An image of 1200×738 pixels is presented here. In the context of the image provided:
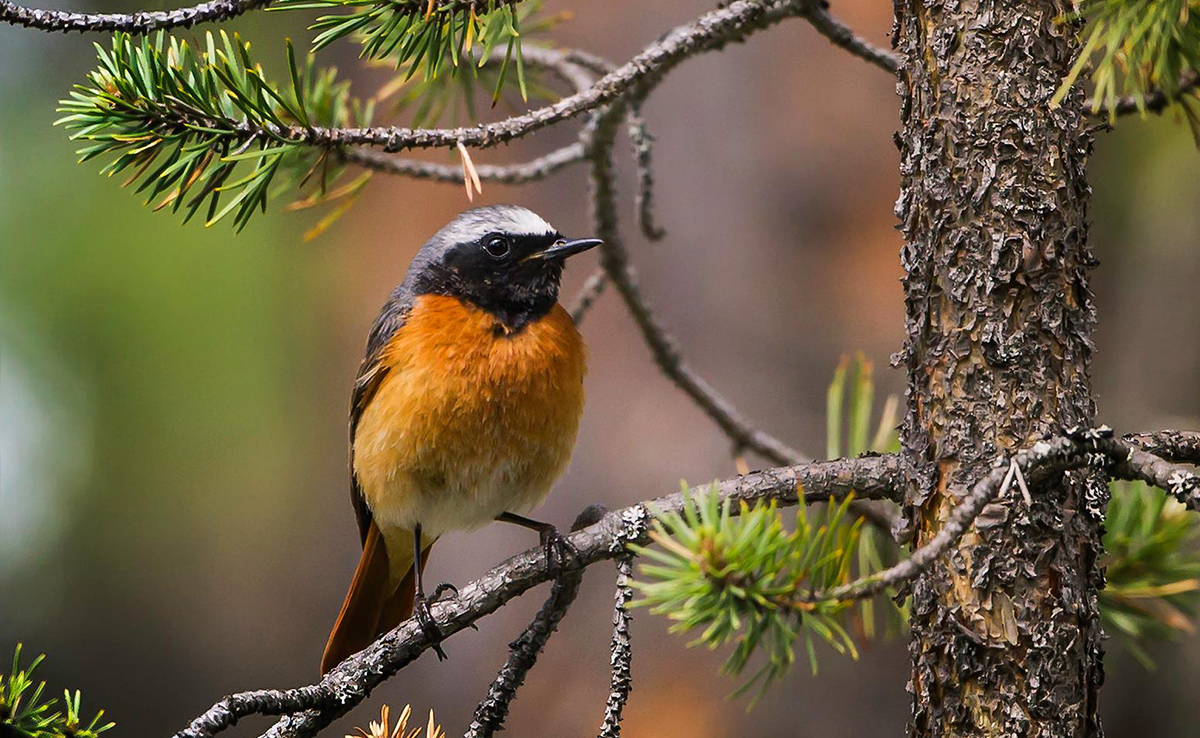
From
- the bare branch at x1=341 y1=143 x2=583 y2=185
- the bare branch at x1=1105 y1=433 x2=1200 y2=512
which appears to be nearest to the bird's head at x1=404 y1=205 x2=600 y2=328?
the bare branch at x1=341 y1=143 x2=583 y2=185

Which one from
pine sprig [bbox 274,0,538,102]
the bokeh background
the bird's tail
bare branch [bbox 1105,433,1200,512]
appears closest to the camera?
bare branch [bbox 1105,433,1200,512]

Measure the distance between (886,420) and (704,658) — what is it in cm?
185

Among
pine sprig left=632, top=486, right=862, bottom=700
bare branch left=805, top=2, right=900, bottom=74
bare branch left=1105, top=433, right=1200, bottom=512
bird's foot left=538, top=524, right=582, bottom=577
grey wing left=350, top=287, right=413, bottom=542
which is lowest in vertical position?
bird's foot left=538, top=524, right=582, bottom=577

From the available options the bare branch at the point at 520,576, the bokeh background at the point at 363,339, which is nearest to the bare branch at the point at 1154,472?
the bare branch at the point at 520,576

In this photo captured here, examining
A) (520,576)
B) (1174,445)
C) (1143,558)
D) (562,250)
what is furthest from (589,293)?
(1174,445)

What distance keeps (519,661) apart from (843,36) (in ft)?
4.75

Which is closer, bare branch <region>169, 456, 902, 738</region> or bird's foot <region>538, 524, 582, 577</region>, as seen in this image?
bare branch <region>169, 456, 902, 738</region>

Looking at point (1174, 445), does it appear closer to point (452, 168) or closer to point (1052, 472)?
point (1052, 472)

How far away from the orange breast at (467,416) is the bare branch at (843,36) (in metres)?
1.19

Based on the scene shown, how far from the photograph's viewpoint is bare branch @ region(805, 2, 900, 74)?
236 centimetres

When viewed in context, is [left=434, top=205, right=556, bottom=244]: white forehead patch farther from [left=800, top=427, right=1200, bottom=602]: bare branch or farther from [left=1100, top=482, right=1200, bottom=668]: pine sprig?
[left=800, top=427, right=1200, bottom=602]: bare branch

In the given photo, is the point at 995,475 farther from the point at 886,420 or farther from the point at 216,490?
the point at 216,490

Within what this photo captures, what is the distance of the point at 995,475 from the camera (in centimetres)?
154

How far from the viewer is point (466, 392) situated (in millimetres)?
3029
